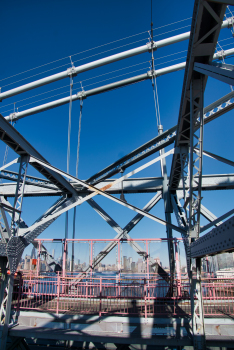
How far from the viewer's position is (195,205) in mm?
8016

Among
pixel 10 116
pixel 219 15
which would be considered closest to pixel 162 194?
pixel 219 15

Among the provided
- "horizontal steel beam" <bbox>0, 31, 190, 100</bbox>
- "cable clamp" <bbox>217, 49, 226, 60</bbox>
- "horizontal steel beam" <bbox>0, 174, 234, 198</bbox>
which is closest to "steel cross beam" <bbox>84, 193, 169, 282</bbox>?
"horizontal steel beam" <bbox>0, 174, 234, 198</bbox>

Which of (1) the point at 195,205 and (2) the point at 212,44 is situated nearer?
(2) the point at 212,44

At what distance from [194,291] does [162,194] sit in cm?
728

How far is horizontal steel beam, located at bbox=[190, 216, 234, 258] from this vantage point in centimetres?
366

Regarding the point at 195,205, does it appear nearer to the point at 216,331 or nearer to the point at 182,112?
the point at 182,112

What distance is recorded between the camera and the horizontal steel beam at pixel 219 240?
144 inches

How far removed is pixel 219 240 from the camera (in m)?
4.36

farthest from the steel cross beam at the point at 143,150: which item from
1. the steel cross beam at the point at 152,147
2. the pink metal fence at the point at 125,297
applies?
the pink metal fence at the point at 125,297

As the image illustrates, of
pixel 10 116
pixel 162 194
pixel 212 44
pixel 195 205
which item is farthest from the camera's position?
pixel 10 116

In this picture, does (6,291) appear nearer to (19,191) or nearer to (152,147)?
(19,191)

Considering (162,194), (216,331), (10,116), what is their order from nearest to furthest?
(216,331) < (162,194) < (10,116)

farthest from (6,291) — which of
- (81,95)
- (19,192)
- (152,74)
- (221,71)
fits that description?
(152,74)

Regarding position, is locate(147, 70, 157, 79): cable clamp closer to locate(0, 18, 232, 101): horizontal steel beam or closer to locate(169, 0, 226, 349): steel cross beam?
locate(0, 18, 232, 101): horizontal steel beam
